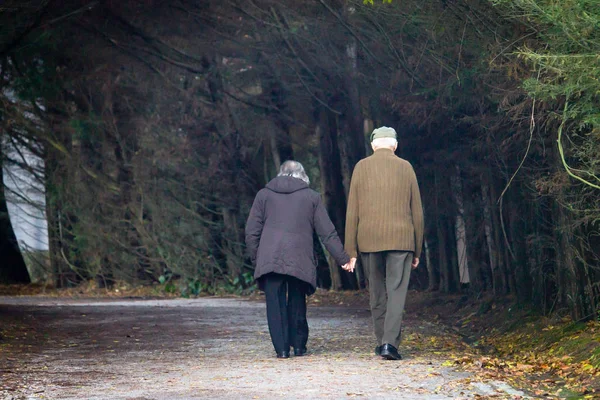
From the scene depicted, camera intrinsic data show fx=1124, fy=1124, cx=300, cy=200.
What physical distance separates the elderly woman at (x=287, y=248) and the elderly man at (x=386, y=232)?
1.20ft

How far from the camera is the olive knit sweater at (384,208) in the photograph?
398 inches

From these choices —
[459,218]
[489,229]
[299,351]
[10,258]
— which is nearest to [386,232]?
[299,351]

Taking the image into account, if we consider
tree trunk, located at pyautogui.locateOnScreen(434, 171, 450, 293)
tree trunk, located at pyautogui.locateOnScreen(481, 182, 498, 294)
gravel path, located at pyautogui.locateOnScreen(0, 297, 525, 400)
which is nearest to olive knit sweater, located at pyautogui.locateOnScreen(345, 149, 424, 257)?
gravel path, located at pyautogui.locateOnScreen(0, 297, 525, 400)

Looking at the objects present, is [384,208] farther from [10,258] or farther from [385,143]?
[10,258]

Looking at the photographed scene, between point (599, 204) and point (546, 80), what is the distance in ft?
4.95

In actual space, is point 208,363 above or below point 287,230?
below

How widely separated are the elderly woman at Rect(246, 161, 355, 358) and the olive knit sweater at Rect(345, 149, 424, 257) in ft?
1.06

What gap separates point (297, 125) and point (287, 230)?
48.2ft

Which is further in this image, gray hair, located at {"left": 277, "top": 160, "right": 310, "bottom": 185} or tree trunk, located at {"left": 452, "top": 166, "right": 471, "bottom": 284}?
tree trunk, located at {"left": 452, "top": 166, "right": 471, "bottom": 284}

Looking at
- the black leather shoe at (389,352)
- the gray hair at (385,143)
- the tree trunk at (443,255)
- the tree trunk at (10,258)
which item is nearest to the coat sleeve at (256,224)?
the gray hair at (385,143)

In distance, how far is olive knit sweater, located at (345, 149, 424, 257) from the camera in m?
10.1

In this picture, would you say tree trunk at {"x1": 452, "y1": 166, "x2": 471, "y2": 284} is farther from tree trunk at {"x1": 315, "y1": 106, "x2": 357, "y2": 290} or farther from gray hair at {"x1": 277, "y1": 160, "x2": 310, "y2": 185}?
gray hair at {"x1": 277, "y1": 160, "x2": 310, "y2": 185}

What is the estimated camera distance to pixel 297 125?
2514 centimetres

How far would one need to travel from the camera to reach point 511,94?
33.7 feet
